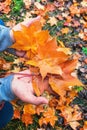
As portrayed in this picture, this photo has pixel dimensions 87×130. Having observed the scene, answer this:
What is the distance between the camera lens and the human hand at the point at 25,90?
1.24 metres

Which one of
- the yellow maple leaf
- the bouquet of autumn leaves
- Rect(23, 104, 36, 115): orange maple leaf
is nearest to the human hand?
the bouquet of autumn leaves

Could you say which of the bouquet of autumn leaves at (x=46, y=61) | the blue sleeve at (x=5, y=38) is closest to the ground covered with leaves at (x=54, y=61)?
the bouquet of autumn leaves at (x=46, y=61)

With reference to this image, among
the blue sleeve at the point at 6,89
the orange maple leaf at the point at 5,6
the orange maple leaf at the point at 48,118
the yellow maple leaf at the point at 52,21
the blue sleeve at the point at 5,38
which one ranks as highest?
the blue sleeve at the point at 5,38

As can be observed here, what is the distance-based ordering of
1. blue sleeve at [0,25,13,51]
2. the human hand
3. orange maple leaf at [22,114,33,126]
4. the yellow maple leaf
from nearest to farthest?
the human hand → blue sleeve at [0,25,13,51] → orange maple leaf at [22,114,33,126] → the yellow maple leaf

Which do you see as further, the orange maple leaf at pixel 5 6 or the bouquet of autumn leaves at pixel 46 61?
the orange maple leaf at pixel 5 6

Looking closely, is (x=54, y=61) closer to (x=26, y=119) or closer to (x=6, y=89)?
(x=6, y=89)

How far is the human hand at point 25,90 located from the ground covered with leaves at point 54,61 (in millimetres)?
29

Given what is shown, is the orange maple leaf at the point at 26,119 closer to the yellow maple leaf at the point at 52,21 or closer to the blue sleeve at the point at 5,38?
the blue sleeve at the point at 5,38

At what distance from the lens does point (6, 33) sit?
154 cm

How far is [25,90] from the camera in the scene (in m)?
1.25

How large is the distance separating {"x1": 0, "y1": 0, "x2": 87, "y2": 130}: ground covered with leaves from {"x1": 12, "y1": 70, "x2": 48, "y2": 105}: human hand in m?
0.03

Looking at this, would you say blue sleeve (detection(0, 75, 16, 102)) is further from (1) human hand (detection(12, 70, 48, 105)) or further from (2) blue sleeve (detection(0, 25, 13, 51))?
(2) blue sleeve (detection(0, 25, 13, 51))

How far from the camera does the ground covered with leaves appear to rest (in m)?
1.30

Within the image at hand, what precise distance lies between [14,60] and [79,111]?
0.77 metres
